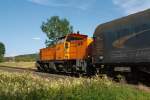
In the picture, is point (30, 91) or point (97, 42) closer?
point (30, 91)

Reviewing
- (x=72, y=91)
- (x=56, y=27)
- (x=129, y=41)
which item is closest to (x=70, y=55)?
(x=129, y=41)

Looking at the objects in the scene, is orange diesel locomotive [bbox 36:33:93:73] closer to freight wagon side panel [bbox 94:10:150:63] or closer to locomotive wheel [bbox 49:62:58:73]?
locomotive wheel [bbox 49:62:58:73]

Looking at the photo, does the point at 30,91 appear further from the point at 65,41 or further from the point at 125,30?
the point at 65,41

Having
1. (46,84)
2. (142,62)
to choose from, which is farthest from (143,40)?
(46,84)

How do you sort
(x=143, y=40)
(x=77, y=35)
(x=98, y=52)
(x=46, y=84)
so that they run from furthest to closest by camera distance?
1. (x=77, y=35)
2. (x=98, y=52)
3. (x=143, y=40)
4. (x=46, y=84)

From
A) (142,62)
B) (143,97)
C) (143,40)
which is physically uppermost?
(143,40)

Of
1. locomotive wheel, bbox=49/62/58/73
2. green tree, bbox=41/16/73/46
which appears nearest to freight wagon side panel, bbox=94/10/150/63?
locomotive wheel, bbox=49/62/58/73

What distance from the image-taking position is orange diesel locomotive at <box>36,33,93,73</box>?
24.2 metres

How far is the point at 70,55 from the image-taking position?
86.4 feet

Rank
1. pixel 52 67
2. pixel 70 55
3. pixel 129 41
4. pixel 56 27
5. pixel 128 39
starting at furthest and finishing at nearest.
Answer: pixel 56 27, pixel 52 67, pixel 70 55, pixel 128 39, pixel 129 41

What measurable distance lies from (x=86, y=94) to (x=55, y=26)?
6004 cm

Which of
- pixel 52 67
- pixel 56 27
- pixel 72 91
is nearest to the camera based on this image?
pixel 72 91

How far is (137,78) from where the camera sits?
18516mm

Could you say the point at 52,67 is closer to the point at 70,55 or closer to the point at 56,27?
the point at 70,55
